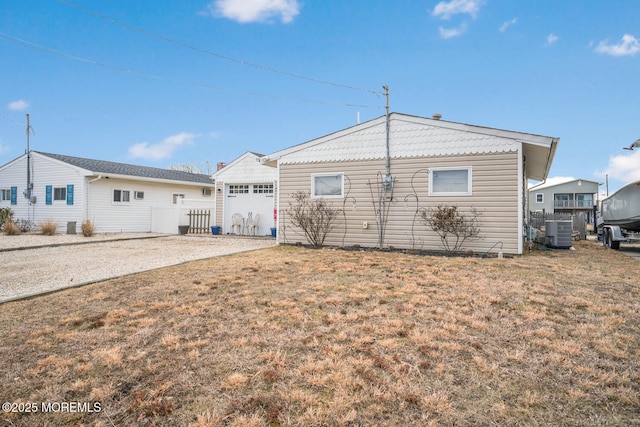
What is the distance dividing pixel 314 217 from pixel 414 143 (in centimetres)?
352

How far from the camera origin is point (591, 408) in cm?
212

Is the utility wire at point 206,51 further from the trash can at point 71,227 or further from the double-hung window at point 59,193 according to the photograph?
the double-hung window at point 59,193

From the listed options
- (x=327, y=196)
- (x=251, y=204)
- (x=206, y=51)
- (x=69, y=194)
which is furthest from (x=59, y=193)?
(x=327, y=196)

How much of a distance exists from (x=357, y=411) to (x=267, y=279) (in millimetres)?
3690

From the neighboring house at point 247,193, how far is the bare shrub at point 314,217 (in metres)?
3.81

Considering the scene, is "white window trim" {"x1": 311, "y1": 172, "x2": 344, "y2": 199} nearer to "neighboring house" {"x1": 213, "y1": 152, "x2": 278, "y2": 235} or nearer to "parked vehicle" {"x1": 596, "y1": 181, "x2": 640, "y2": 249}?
"neighboring house" {"x1": 213, "y1": 152, "x2": 278, "y2": 235}

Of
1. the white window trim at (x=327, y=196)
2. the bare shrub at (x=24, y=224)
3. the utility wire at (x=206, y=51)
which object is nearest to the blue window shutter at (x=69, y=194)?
the bare shrub at (x=24, y=224)

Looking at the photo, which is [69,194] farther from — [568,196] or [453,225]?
[568,196]

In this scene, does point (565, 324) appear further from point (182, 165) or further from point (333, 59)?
point (182, 165)

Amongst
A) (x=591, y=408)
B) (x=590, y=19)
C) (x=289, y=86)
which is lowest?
(x=591, y=408)

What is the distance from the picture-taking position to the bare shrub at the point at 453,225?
8.94 m

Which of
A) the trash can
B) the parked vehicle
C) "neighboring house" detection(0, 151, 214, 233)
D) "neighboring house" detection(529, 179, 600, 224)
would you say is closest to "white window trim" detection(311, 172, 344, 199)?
"neighboring house" detection(0, 151, 214, 233)

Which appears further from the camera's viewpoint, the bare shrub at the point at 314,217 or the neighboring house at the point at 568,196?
the neighboring house at the point at 568,196

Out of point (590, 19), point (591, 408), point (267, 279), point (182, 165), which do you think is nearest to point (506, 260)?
point (267, 279)
